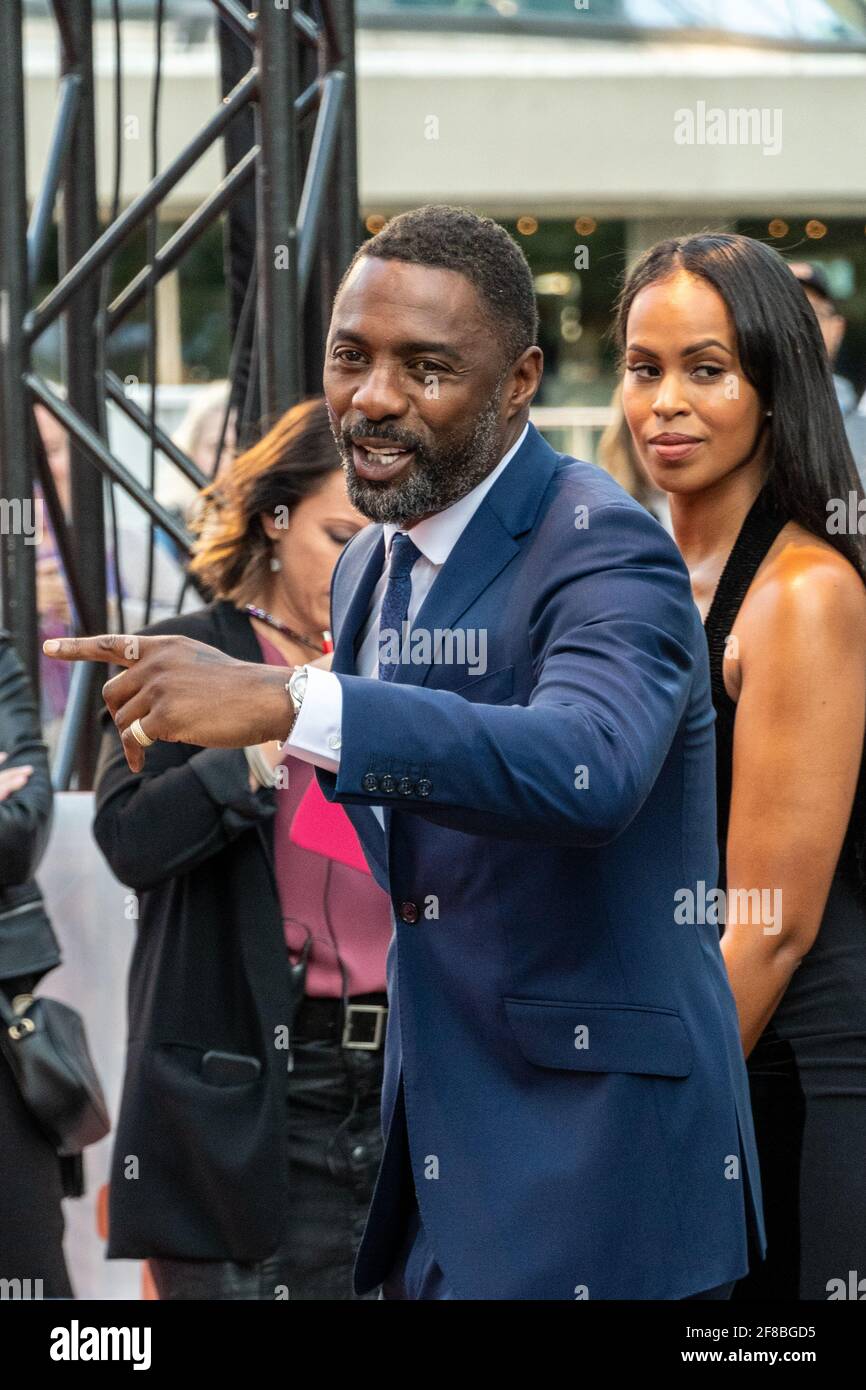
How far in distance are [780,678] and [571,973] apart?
2.18 feet

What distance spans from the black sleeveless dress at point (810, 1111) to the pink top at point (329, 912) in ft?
2.93

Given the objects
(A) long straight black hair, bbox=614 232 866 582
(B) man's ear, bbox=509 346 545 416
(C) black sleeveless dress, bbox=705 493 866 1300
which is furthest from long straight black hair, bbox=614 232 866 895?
(B) man's ear, bbox=509 346 545 416

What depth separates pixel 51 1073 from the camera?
A: 3328 millimetres

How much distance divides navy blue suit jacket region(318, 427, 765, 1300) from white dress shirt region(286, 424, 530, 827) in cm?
3

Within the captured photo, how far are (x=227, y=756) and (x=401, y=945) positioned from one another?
1.33 m

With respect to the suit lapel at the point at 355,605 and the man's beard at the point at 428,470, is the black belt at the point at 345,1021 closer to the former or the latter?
the suit lapel at the point at 355,605

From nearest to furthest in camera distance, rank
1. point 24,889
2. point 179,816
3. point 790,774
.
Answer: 1. point 790,774
2. point 179,816
3. point 24,889

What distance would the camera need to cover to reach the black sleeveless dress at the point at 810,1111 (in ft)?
7.86

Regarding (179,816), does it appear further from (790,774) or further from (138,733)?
(138,733)

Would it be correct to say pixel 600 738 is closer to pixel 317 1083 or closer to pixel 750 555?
pixel 750 555

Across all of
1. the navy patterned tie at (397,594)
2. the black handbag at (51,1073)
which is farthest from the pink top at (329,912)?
the navy patterned tie at (397,594)

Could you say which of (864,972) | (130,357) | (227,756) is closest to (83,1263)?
(227,756)

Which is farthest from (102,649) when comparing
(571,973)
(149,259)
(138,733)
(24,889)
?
(149,259)

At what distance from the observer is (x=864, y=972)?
2.44 meters
